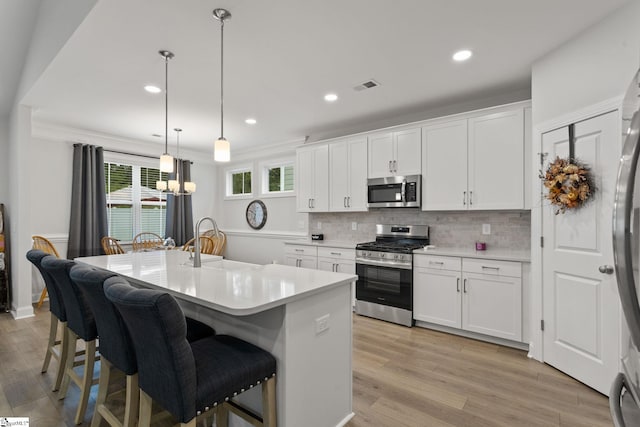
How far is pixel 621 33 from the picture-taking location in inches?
85.7

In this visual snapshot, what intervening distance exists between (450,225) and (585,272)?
164cm

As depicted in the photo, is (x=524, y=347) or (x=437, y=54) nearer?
(x=437, y=54)

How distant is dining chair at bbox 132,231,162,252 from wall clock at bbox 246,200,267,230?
1.71m

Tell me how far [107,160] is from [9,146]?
1.23 metres

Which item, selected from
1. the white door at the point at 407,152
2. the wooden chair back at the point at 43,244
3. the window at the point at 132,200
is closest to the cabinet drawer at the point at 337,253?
the white door at the point at 407,152

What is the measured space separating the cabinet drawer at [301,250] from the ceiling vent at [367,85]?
2275 millimetres

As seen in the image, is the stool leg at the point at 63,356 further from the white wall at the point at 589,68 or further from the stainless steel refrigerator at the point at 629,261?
the white wall at the point at 589,68

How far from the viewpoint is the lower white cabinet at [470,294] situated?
311 centimetres

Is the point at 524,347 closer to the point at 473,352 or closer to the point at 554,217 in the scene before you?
the point at 473,352

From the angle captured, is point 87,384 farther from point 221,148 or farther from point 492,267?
point 492,267

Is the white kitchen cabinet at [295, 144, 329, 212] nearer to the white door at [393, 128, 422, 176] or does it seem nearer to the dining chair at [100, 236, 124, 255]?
the white door at [393, 128, 422, 176]

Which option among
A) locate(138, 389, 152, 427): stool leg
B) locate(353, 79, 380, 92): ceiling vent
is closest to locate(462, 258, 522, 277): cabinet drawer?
locate(353, 79, 380, 92): ceiling vent

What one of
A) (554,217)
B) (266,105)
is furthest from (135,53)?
(554,217)

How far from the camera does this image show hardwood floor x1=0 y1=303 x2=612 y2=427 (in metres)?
2.07
